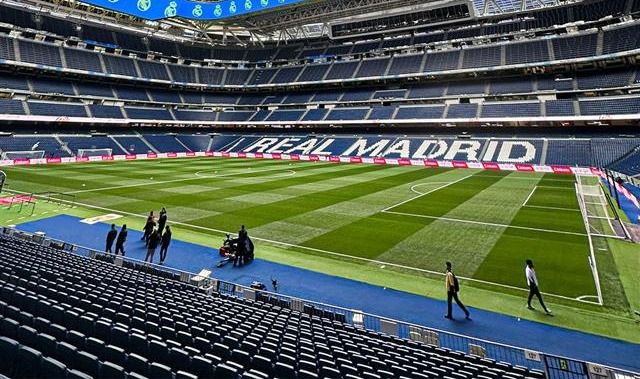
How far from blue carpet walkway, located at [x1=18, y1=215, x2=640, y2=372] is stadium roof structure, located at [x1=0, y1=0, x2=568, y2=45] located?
1898 inches

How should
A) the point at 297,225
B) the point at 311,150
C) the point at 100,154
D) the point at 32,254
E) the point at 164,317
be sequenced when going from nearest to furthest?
the point at 164,317, the point at 32,254, the point at 297,225, the point at 100,154, the point at 311,150

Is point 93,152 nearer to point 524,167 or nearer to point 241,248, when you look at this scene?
point 241,248

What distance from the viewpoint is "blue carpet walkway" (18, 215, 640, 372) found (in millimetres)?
8602

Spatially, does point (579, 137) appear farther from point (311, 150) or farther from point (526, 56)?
point (311, 150)

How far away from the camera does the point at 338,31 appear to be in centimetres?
7900

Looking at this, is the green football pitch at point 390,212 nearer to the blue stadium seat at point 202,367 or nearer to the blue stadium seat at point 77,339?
the blue stadium seat at point 202,367

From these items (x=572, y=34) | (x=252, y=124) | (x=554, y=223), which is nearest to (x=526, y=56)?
A: (x=572, y=34)

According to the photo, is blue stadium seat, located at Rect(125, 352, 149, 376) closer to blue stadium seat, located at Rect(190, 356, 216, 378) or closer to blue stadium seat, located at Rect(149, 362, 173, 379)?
blue stadium seat, located at Rect(149, 362, 173, 379)

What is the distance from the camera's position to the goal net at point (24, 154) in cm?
4506

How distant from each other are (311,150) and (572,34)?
159 ft

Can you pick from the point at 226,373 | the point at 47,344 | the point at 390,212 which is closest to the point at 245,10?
the point at 390,212

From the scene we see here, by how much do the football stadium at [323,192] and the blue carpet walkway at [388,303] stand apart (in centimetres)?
9

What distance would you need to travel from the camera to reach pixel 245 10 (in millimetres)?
56250

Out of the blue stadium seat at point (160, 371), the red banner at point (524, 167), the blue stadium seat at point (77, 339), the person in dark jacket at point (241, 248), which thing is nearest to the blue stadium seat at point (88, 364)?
the blue stadium seat at point (160, 371)
